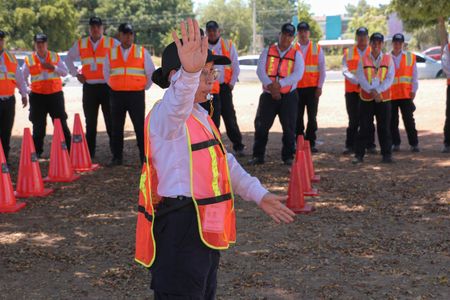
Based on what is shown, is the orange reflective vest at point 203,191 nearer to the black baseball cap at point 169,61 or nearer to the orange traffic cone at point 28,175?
the black baseball cap at point 169,61

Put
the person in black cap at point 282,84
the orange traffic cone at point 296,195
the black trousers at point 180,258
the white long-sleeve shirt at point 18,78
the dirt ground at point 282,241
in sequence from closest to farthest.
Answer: the black trousers at point 180,258 → the dirt ground at point 282,241 → the orange traffic cone at point 296,195 → the person in black cap at point 282,84 → the white long-sleeve shirt at point 18,78

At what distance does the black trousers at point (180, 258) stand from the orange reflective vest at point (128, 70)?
7.27 metres

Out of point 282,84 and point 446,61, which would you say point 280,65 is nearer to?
point 282,84

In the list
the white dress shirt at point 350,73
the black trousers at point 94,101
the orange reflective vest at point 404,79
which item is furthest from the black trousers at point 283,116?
the black trousers at point 94,101

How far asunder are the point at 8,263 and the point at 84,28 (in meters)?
66.8

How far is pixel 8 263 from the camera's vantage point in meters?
6.29

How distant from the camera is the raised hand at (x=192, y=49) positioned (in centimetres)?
309

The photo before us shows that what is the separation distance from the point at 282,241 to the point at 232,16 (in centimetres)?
9511

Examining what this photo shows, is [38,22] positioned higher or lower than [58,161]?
higher

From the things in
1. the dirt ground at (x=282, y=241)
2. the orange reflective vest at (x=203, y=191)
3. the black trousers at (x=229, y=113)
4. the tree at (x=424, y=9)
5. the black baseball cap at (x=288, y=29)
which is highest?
the tree at (x=424, y=9)

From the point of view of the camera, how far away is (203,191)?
3512 millimetres

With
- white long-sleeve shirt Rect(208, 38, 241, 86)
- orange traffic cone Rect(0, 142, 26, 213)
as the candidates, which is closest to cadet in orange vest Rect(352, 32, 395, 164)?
white long-sleeve shirt Rect(208, 38, 241, 86)

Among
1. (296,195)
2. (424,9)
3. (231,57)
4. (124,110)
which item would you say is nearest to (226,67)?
(231,57)

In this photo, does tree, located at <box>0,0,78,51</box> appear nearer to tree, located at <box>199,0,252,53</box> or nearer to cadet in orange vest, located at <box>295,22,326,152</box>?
cadet in orange vest, located at <box>295,22,326,152</box>
